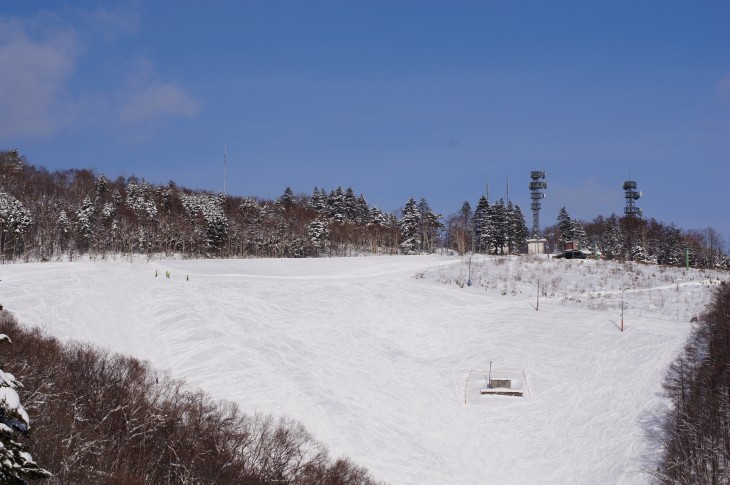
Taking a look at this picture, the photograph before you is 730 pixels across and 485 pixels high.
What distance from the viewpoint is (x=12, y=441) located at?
5.59 m

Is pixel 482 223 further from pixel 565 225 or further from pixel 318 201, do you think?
pixel 318 201

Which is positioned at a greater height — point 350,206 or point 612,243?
point 350,206

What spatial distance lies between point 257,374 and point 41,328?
12.4 meters

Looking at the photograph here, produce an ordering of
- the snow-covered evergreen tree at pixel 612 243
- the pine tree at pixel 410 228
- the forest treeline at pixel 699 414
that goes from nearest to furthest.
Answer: the forest treeline at pixel 699 414, the snow-covered evergreen tree at pixel 612 243, the pine tree at pixel 410 228

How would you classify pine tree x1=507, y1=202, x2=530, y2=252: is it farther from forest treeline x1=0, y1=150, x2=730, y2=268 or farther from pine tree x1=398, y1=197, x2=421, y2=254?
pine tree x1=398, y1=197, x2=421, y2=254

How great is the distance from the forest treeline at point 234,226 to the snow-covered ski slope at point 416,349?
28196mm

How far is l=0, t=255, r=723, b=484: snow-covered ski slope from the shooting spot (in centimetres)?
2953

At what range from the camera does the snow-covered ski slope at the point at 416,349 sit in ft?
96.9

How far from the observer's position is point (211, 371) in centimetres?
3362

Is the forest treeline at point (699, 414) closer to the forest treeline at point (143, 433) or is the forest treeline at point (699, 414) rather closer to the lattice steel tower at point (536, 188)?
the forest treeline at point (143, 433)

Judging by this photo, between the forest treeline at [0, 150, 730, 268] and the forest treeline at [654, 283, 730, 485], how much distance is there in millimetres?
42189

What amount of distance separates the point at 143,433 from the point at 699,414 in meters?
23.5

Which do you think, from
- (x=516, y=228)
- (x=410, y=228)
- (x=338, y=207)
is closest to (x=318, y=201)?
(x=338, y=207)

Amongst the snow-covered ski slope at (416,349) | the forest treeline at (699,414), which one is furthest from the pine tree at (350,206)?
the forest treeline at (699,414)
